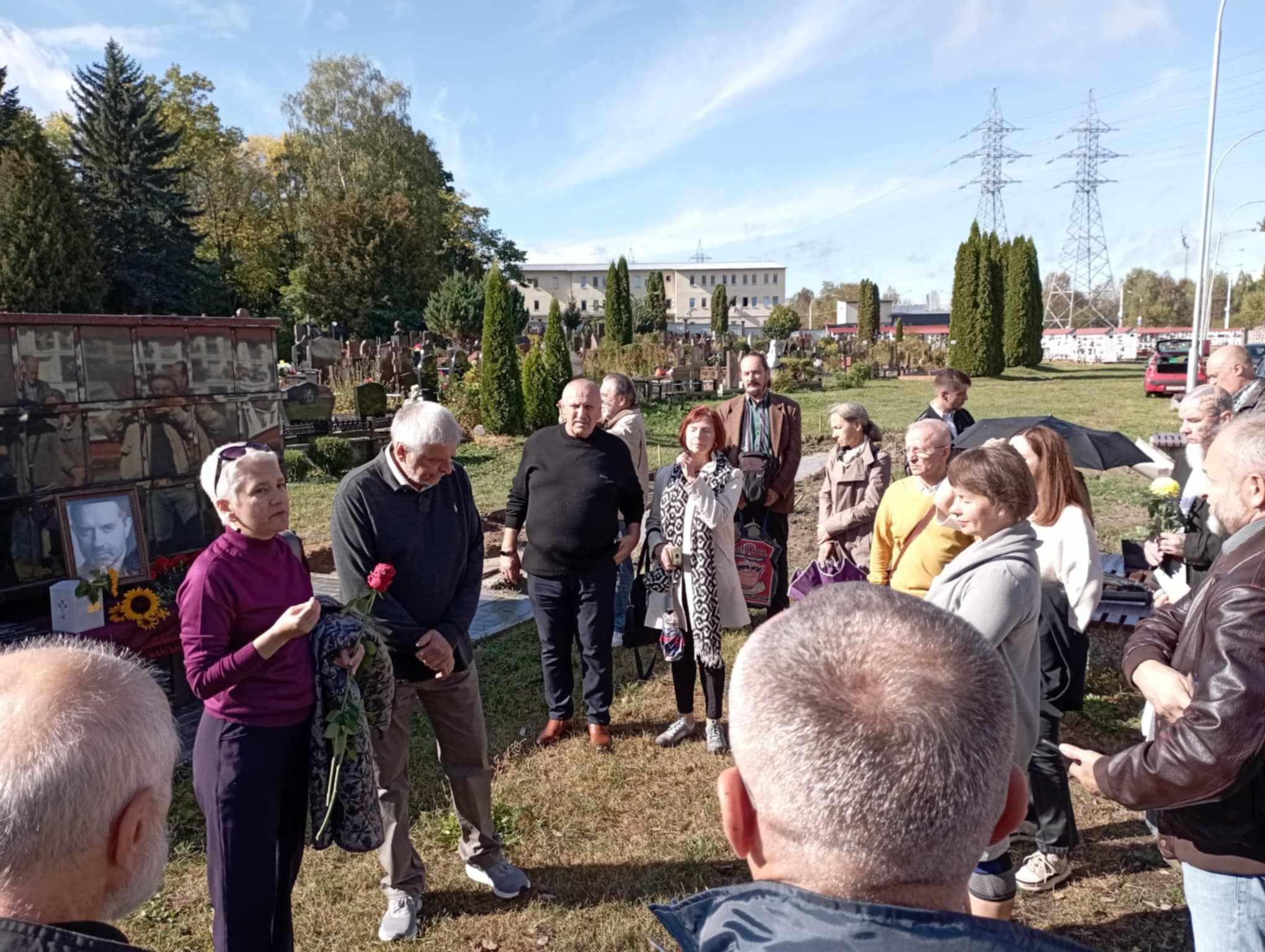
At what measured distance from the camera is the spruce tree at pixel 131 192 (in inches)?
1278

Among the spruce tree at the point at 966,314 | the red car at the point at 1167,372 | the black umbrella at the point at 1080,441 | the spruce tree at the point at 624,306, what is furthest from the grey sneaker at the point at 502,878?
the spruce tree at the point at 624,306

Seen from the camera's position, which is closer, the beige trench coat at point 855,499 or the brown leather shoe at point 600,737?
the brown leather shoe at point 600,737

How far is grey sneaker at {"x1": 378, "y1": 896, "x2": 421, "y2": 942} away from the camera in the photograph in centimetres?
307

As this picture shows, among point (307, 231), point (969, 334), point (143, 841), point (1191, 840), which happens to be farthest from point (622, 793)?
point (307, 231)

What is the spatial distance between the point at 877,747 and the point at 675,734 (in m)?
3.74

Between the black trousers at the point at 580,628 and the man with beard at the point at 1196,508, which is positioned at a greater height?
the man with beard at the point at 1196,508

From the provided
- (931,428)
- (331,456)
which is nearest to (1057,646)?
(931,428)

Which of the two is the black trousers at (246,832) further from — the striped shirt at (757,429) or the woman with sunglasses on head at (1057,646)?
the striped shirt at (757,429)

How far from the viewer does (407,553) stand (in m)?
3.15

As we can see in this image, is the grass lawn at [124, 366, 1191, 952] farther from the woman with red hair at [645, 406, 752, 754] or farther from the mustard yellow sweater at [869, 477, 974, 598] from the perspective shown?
the mustard yellow sweater at [869, 477, 974, 598]

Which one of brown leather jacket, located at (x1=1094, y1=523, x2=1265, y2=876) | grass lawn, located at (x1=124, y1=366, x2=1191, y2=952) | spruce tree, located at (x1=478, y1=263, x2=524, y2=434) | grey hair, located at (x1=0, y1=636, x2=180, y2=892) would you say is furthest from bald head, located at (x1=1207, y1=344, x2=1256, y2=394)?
spruce tree, located at (x1=478, y1=263, x2=524, y2=434)

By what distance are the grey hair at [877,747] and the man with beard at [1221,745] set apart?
3.19ft

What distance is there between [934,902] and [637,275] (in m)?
101

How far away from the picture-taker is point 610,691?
14.8ft
